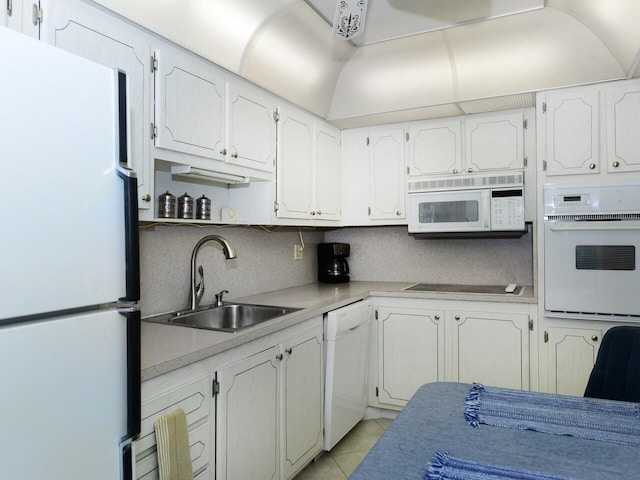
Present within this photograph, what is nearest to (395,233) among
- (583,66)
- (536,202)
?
(536,202)

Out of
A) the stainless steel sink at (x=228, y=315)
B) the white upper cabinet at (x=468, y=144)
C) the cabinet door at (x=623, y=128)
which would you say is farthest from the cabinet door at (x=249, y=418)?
the cabinet door at (x=623, y=128)

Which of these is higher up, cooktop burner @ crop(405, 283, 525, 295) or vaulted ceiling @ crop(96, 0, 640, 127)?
vaulted ceiling @ crop(96, 0, 640, 127)

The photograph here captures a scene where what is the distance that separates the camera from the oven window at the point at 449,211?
3.09m

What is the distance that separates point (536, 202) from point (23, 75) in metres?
2.91

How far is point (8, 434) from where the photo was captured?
0.87 m

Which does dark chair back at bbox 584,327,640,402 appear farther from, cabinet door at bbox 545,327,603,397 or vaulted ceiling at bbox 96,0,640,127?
vaulted ceiling at bbox 96,0,640,127

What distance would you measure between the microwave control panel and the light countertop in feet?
1.56

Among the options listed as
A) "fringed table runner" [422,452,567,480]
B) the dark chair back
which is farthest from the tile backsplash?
the dark chair back

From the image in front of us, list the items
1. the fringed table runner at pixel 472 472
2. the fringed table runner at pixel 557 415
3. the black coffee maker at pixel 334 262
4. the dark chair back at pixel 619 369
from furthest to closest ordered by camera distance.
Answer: the black coffee maker at pixel 334 262, the dark chair back at pixel 619 369, the fringed table runner at pixel 557 415, the fringed table runner at pixel 472 472

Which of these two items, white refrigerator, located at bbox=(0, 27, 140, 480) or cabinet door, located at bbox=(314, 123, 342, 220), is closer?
white refrigerator, located at bbox=(0, 27, 140, 480)

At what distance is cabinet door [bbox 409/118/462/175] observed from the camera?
322cm

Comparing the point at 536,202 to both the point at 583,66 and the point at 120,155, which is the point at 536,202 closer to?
the point at 583,66

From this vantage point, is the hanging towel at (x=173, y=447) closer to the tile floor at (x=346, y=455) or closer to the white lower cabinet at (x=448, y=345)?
the tile floor at (x=346, y=455)

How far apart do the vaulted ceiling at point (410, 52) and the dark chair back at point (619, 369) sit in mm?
1662
